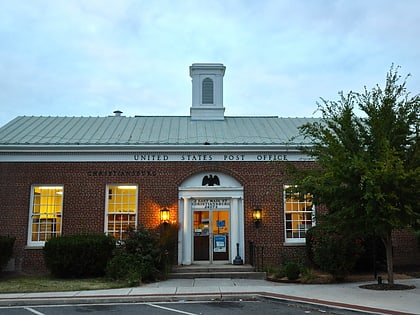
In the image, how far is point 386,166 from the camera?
11555mm

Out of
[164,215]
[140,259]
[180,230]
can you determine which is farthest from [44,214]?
[180,230]

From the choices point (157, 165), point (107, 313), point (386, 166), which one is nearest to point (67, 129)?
point (157, 165)

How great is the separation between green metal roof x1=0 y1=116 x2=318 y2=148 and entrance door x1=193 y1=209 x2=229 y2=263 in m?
2.98

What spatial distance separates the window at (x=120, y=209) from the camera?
18.3m

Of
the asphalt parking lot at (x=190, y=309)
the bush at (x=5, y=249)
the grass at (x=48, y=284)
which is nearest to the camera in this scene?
the asphalt parking lot at (x=190, y=309)

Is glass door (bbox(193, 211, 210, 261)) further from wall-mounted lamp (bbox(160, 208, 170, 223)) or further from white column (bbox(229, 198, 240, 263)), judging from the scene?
wall-mounted lamp (bbox(160, 208, 170, 223))

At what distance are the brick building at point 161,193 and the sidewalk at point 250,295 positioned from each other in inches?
161

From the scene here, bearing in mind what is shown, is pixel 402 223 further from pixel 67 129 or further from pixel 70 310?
pixel 67 129

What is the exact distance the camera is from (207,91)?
23062 millimetres

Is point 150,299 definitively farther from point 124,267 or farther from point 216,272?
point 216,272

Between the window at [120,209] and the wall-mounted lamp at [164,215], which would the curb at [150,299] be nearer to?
the wall-mounted lamp at [164,215]

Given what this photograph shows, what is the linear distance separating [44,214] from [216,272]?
7.43 m

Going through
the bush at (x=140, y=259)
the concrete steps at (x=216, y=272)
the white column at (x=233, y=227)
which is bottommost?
the concrete steps at (x=216, y=272)

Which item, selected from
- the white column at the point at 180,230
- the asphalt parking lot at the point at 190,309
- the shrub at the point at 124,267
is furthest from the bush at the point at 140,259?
the asphalt parking lot at the point at 190,309
